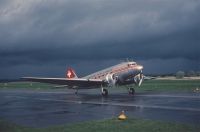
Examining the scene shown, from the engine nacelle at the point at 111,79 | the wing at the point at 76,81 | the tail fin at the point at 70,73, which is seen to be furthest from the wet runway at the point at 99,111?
the tail fin at the point at 70,73

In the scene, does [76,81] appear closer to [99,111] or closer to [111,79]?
[111,79]

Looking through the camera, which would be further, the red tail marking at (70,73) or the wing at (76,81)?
the red tail marking at (70,73)

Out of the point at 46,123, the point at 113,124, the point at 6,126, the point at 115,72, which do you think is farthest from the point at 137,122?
the point at 115,72

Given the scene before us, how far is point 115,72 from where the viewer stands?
1698 inches

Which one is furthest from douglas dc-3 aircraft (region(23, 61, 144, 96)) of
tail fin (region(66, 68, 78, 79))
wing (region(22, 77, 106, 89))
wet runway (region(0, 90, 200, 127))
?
wet runway (region(0, 90, 200, 127))

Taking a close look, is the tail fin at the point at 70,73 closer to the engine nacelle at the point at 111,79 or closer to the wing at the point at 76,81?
the wing at the point at 76,81

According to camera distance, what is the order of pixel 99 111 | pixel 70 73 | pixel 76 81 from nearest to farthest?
pixel 99 111
pixel 76 81
pixel 70 73

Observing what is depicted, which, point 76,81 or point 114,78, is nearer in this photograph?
point 114,78

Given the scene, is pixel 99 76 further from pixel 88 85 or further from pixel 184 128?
pixel 184 128

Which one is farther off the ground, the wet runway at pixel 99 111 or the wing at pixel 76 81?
the wing at pixel 76 81

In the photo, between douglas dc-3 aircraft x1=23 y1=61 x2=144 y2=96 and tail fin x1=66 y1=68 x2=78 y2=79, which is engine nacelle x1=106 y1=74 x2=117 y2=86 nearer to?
douglas dc-3 aircraft x1=23 y1=61 x2=144 y2=96

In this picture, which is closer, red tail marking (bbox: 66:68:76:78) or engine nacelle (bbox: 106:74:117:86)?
engine nacelle (bbox: 106:74:117:86)

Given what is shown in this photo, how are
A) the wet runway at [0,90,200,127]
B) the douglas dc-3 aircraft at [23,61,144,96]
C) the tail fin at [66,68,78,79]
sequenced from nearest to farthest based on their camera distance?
the wet runway at [0,90,200,127], the douglas dc-3 aircraft at [23,61,144,96], the tail fin at [66,68,78,79]

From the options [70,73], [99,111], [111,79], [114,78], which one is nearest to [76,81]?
[111,79]
